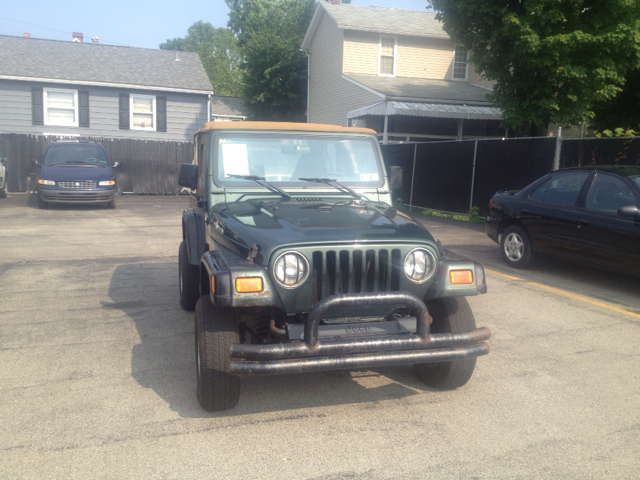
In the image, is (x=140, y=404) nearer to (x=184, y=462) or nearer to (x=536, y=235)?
(x=184, y=462)

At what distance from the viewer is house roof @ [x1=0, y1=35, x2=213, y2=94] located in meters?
22.8

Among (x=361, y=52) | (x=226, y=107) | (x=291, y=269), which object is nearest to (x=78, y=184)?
(x=361, y=52)

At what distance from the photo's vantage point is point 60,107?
23.1m

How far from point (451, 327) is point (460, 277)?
1.25 ft

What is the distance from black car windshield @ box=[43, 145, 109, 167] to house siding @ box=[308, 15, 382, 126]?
33.4 ft

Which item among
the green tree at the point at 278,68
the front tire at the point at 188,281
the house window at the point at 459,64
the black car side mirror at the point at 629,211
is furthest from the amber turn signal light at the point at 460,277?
the green tree at the point at 278,68

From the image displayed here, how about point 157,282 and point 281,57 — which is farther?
point 281,57

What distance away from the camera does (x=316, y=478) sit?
3.19 m

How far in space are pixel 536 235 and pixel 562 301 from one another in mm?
1804

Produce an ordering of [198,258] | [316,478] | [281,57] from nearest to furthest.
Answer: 1. [316,478]
2. [198,258]
3. [281,57]

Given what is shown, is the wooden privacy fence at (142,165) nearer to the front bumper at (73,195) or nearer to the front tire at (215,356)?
the front bumper at (73,195)

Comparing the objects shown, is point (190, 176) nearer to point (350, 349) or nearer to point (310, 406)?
point (310, 406)

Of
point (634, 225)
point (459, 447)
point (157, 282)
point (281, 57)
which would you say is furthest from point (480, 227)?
point (281, 57)

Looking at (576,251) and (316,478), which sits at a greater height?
(576,251)
